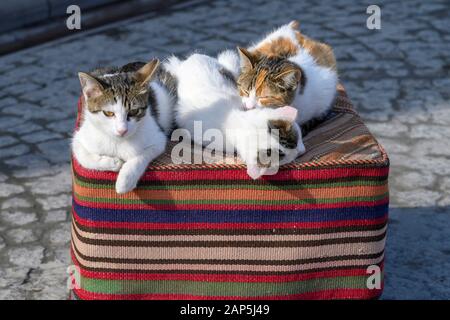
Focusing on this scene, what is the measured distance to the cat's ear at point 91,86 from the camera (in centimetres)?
354

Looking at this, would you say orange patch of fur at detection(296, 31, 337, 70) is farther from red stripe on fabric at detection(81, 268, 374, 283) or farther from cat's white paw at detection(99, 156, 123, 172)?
cat's white paw at detection(99, 156, 123, 172)

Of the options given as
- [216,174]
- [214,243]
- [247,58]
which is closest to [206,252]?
[214,243]

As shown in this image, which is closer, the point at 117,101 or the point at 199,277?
the point at 117,101

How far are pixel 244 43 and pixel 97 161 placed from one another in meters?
4.23

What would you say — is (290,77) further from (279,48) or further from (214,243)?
(214,243)

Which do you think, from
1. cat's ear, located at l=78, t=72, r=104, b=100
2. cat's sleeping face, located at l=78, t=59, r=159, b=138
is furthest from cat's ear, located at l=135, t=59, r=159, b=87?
cat's ear, located at l=78, t=72, r=104, b=100

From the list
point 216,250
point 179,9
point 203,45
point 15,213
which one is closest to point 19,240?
point 15,213

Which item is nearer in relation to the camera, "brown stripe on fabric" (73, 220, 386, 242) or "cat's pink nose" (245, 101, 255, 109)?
"brown stripe on fabric" (73, 220, 386, 242)

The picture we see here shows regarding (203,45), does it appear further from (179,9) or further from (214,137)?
(214,137)

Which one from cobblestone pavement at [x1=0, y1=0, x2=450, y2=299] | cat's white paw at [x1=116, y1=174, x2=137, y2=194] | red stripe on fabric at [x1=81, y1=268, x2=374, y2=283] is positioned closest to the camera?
cat's white paw at [x1=116, y1=174, x2=137, y2=194]

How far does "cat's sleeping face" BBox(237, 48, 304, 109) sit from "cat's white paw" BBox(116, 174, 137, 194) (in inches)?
29.7

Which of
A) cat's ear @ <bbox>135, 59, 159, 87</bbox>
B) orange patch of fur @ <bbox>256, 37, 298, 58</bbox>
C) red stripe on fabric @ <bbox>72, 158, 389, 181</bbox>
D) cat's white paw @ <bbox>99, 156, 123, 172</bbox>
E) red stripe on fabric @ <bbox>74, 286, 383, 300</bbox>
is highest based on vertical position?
cat's ear @ <bbox>135, 59, 159, 87</bbox>

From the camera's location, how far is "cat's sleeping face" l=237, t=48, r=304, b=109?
396 centimetres

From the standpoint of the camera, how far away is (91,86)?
358 cm
